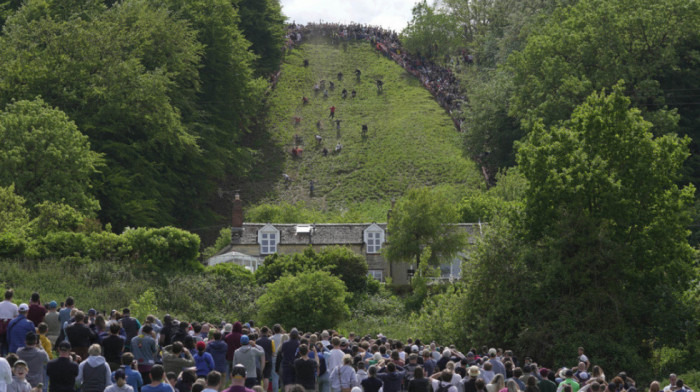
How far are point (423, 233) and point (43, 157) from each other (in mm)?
22846

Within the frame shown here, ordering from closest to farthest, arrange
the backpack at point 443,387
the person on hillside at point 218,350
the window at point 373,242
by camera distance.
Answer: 1. the backpack at point 443,387
2. the person on hillside at point 218,350
3. the window at point 373,242

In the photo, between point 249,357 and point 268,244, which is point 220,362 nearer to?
point 249,357

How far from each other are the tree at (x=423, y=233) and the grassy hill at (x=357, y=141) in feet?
58.2

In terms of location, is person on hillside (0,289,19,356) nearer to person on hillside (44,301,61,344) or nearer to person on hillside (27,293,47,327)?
person on hillside (27,293,47,327)

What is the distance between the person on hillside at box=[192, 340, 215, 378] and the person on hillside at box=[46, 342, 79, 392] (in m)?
3.14

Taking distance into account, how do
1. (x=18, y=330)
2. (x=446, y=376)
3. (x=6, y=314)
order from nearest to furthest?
1. (x=446, y=376)
2. (x=18, y=330)
3. (x=6, y=314)

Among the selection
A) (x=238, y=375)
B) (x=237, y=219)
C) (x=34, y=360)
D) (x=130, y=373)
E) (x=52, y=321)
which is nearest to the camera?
(x=238, y=375)

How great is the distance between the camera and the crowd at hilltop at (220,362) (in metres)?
20.4

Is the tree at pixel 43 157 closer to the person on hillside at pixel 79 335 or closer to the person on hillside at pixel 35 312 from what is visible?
the person on hillside at pixel 35 312

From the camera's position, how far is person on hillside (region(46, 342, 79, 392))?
20.3 metres

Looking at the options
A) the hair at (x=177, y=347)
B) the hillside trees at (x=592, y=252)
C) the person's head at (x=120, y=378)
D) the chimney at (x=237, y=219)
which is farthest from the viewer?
the chimney at (x=237, y=219)

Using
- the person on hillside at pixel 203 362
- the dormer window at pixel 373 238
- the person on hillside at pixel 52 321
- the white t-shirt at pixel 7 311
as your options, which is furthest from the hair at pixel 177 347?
the dormer window at pixel 373 238

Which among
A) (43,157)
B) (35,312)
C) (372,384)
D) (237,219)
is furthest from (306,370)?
(237,219)

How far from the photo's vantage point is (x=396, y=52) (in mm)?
126562
